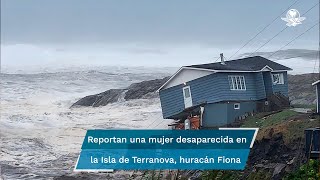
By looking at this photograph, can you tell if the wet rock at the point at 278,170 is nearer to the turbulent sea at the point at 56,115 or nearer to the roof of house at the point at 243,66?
the turbulent sea at the point at 56,115

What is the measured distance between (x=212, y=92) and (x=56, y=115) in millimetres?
3263

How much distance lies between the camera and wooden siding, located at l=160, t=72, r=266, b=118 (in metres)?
12.2

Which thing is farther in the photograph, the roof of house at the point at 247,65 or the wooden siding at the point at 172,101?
the wooden siding at the point at 172,101

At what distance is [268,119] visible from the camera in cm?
1130

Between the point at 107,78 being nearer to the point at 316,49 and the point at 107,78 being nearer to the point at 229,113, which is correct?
the point at 229,113

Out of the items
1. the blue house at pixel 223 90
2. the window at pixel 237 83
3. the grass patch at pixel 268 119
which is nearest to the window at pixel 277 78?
the blue house at pixel 223 90

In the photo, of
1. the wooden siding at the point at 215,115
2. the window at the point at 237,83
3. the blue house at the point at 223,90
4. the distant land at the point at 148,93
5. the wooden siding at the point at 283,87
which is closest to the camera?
the wooden siding at the point at 215,115

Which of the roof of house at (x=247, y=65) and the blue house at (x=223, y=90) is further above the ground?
the roof of house at (x=247, y=65)

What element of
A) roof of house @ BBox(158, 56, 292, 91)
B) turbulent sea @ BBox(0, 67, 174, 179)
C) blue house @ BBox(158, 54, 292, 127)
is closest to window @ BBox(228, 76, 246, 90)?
blue house @ BBox(158, 54, 292, 127)

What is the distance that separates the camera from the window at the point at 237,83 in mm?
12391

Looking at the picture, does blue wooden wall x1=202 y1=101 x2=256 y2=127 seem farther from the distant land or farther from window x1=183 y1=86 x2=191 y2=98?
the distant land

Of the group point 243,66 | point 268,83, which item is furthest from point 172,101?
point 268,83

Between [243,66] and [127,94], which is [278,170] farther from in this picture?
[127,94]

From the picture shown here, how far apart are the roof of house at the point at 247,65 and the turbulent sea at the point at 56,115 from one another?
84 centimetres
